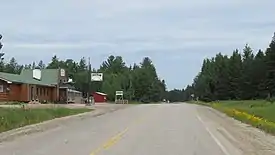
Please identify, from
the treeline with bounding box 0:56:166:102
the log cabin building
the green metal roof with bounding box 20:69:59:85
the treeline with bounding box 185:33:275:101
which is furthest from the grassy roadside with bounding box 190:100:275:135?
the treeline with bounding box 0:56:166:102

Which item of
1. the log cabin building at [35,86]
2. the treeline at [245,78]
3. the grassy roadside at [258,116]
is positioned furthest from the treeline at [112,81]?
the grassy roadside at [258,116]

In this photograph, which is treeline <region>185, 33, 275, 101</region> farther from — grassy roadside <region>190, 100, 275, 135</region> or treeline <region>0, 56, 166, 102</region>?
grassy roadside <region>190, 100, 275, 135</region>

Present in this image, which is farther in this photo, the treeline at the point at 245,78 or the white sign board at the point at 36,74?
the treeline at the point at 245,78

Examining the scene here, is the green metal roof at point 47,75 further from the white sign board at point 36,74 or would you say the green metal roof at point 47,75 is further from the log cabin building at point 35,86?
the white sign board at point 36,74

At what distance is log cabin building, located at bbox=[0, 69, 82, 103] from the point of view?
7144 centimetres

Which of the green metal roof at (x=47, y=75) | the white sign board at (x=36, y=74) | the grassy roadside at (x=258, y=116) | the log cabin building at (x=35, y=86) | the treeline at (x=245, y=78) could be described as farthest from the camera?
the treeline at (x=245, y=78)

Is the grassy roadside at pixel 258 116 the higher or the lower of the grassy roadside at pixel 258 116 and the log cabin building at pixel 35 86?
the lower

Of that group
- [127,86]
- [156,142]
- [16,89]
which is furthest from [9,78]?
[127,86]

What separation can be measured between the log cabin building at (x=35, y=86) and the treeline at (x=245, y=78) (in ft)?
132

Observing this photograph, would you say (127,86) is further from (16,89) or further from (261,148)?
(261,148)

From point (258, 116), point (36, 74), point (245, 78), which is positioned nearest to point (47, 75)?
point (36, 74)

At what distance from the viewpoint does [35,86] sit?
7819 centimetres

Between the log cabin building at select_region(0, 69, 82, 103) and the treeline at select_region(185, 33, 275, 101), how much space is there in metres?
40.4

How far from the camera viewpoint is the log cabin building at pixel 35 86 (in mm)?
71438
